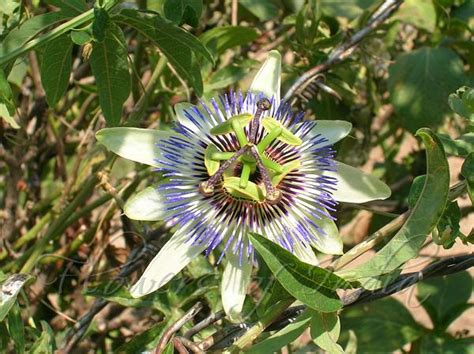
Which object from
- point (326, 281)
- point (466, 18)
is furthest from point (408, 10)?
point (326, 281)

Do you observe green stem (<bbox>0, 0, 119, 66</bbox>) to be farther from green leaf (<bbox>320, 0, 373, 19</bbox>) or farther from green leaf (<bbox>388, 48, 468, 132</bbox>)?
green leaf (<bbox>388, 48, 468, 132</bbox>)

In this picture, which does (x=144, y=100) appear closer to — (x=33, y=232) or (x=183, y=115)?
(x=183, y=115)

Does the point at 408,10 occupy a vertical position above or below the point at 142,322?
above

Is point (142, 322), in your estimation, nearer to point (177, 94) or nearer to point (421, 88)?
point (177, 94)

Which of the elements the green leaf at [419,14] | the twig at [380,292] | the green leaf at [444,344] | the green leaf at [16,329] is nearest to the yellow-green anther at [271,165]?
the twig at [380,292]

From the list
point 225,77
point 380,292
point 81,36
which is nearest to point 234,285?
point 380,292
